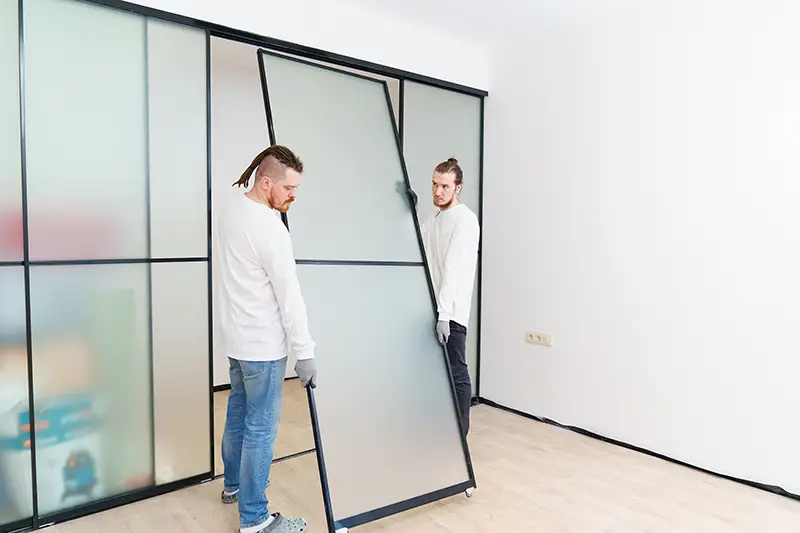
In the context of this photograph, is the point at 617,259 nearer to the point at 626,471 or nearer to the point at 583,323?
the point at 583,323

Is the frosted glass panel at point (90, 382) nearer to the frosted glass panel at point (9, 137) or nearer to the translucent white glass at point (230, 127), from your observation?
the frosted glass panel at point (9, 137)

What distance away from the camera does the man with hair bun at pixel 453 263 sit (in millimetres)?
2695

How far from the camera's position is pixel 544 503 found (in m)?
2.52

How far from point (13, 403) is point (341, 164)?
5.40 ft

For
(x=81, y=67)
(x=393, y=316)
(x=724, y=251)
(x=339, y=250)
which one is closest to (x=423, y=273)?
(x=393, y=316)

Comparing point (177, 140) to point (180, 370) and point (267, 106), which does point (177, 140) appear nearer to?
point (267, 106)

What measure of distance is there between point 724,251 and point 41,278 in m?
3.09

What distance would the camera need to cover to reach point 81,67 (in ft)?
7.68

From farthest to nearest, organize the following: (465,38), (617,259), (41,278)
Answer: (465,38), (617,259), (41,278)

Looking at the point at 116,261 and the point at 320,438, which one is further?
the point at 116,261

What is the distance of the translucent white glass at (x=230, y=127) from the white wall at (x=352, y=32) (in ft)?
4.15

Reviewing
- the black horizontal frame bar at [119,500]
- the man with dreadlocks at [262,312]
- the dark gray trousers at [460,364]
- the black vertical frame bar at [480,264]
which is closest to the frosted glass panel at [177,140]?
the man with dreadlocks at [262,312]

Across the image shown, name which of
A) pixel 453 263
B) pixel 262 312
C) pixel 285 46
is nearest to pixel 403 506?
pixel 262 312

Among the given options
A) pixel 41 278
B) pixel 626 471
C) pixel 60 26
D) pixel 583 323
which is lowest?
pixel 626 471
